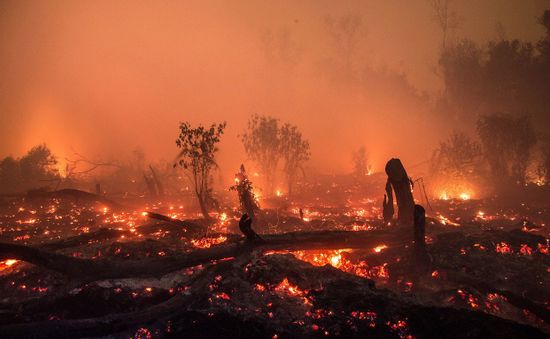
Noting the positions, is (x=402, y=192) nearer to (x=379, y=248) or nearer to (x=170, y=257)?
(x=379, y=248)

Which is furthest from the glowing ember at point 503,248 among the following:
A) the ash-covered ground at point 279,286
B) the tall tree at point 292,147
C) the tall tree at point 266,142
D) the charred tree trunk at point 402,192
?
the tall tree at point 266,142

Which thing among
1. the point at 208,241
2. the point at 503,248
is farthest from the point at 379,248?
the point at 208,241

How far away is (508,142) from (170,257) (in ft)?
113

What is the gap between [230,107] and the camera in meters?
120

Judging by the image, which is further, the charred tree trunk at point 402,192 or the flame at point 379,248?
the charred tree trunk at point 402,192

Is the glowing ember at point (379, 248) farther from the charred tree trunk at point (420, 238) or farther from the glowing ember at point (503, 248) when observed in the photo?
the glowing ember at point (503, 248)

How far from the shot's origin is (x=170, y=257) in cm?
852

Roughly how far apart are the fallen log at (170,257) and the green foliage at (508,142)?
89.4 ft

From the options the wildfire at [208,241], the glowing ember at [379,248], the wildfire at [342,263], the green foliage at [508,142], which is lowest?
the wildfire at [342,263]

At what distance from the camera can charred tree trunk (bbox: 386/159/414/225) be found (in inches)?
535

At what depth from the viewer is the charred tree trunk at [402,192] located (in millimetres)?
13602

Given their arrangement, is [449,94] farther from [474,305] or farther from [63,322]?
[63,322]

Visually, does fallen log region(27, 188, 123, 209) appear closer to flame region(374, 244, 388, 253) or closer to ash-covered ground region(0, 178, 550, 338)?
ash-covered ground region(0, 178, 550, 338)

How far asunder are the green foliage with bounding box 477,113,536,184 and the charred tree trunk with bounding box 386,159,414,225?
2319 centimetres
